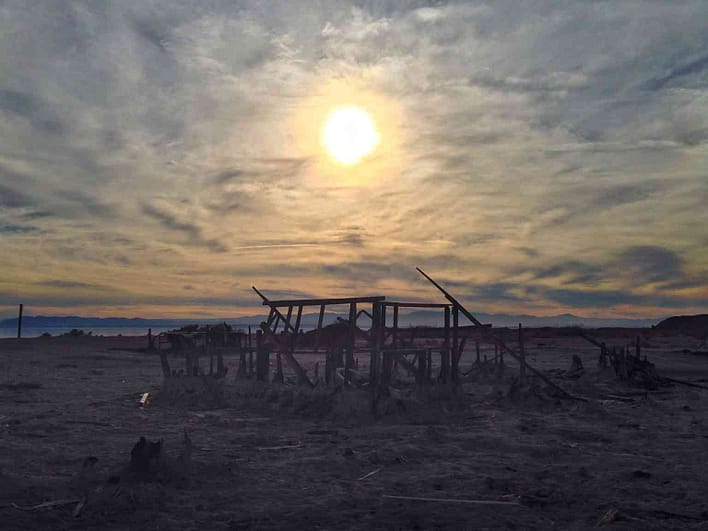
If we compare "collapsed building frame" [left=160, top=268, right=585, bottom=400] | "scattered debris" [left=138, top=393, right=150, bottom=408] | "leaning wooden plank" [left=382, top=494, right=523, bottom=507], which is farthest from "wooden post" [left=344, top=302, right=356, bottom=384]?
"leaning wooden plank" [left=382, top=494, right=523, bottom=507]

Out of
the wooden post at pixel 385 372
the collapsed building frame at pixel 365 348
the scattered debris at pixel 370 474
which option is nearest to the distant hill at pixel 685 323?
the collapsed building frame at pixel 365 348

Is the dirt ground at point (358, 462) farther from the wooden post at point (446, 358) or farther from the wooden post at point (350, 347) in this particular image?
the wooden post at point (446, 358)

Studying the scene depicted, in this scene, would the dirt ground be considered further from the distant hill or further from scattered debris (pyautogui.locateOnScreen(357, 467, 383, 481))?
the distant hill

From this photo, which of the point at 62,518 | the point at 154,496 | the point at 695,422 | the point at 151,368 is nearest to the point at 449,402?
the point at 695,422

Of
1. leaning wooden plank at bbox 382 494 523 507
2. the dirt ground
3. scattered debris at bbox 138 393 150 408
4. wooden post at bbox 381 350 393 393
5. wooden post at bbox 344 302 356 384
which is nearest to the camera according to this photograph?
the dirt ground

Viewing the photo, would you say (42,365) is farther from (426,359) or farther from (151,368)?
(426,359)

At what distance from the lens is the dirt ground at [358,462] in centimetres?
892

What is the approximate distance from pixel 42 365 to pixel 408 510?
34.5m

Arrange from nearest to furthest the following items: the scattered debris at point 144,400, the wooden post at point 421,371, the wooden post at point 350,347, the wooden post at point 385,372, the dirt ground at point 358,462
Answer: the dirt ground at point 358,462 → the wooden post at point 385,372 → the wooden post at point 350,347 → the wooden post at point 421,371 → the scattered debris at point 144,400

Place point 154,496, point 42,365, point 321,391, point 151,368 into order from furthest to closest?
point 151,368
point 42,365
point 321,391
point 154,496

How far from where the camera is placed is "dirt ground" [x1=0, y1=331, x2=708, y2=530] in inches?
351

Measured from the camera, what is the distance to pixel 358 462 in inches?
491

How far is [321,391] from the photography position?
1911 centimetres

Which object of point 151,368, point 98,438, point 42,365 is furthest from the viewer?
point 151,368
